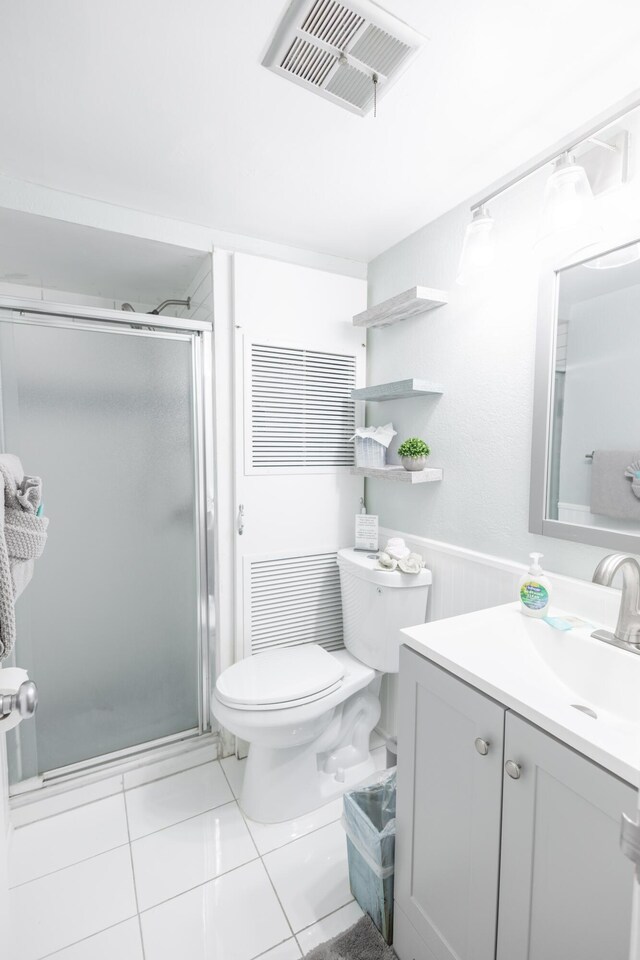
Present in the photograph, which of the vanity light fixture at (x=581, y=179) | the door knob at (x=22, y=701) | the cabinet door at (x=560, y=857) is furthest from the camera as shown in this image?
the vanity light fixture at (x=581, y=179)

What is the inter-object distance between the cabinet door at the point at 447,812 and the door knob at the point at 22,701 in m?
0.76

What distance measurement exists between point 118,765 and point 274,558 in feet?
3.20

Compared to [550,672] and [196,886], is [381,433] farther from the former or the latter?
[196,886]

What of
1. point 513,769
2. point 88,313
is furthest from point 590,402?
point 88,313

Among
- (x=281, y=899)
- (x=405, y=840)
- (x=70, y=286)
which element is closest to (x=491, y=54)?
(x=405, y=840)

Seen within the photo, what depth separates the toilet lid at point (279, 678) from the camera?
1.45 meters

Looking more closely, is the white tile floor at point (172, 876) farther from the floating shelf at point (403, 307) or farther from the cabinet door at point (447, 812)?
the floating shelf at point (403, 307)

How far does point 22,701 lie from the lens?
755mm

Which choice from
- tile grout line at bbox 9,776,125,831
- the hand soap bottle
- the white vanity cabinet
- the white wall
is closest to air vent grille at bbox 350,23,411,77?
the white wall

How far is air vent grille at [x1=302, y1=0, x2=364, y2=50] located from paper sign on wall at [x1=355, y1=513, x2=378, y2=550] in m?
1.46

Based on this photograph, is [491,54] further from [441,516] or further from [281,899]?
[281,899]

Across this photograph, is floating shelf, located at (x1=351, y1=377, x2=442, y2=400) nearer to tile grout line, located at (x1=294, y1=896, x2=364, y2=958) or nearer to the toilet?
the toilet

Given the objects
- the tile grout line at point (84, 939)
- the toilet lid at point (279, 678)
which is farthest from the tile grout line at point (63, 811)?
the toilet lid at point (279, 678)

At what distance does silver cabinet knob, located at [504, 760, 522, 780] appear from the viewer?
771mm
